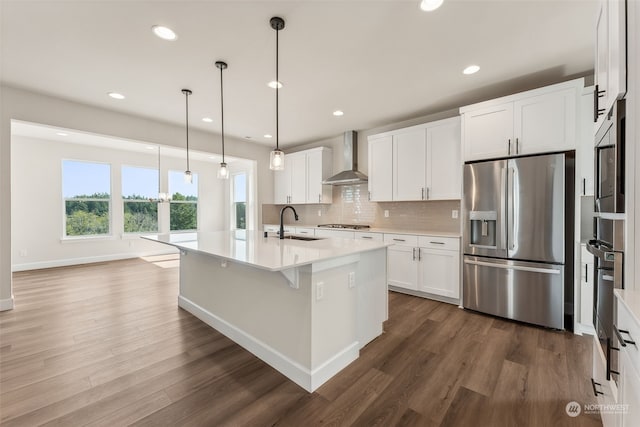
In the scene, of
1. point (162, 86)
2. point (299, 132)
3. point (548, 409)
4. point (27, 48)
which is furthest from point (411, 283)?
point (27, 48)

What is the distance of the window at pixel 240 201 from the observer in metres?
7.87

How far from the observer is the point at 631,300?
40.9 inches

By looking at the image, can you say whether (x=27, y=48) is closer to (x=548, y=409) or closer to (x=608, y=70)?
(x=608, y=70)

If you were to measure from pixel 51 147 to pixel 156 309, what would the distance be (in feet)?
→ 16.5

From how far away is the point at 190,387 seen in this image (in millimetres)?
1855

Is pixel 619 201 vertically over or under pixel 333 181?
under

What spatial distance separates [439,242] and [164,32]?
3.66 meters

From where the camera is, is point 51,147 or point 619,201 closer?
point 619,201

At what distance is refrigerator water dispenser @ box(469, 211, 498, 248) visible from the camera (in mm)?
3025

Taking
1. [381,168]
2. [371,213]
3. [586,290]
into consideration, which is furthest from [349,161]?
[586,290]

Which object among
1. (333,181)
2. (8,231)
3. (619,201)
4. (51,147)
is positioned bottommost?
(8,231)

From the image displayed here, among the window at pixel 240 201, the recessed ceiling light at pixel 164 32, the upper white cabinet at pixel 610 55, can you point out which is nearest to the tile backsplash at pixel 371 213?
the window at pixel 240 201

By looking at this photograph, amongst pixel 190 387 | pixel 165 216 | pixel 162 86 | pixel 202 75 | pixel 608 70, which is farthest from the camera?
pixel 165 216

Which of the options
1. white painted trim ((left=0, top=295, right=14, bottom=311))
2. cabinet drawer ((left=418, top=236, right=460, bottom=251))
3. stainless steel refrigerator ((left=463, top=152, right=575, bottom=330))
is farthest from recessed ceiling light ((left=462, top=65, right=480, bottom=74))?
white painted trim ((left=0, top=295, right=14, bottom=311))
